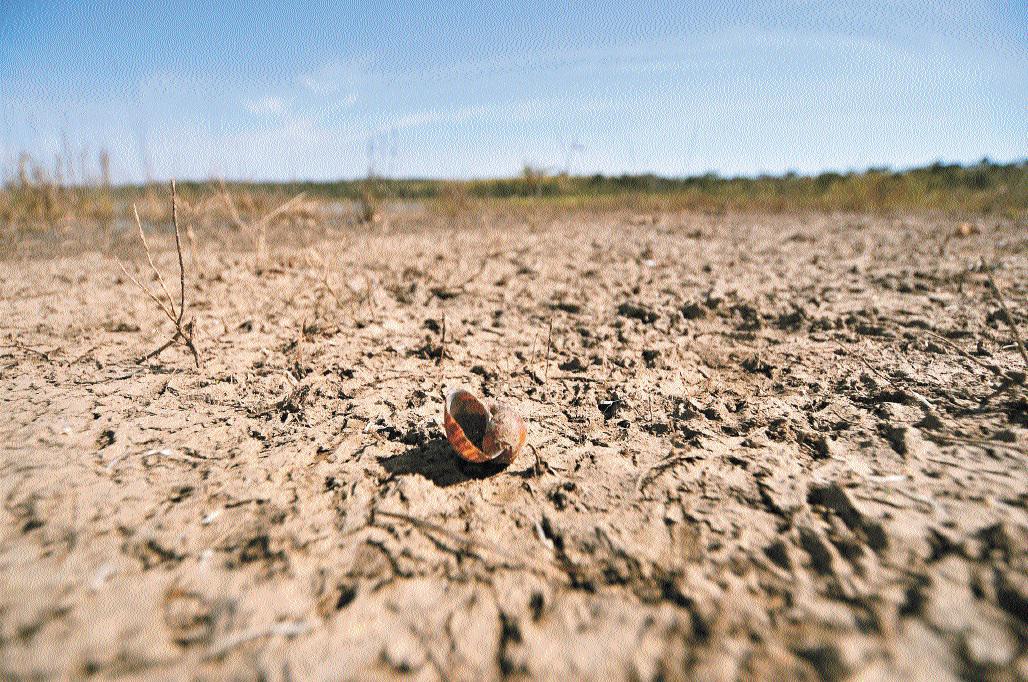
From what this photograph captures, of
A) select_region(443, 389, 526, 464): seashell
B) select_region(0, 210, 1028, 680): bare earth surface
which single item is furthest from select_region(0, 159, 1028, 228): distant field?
select_region(443, 389, 526, 464): seashell

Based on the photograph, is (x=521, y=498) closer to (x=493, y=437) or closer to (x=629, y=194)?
(x=493, y=437)

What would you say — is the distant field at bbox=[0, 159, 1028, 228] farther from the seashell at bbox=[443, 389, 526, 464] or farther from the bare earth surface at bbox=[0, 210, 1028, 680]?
the seashell at bbox=[443, 389, 526, 464]

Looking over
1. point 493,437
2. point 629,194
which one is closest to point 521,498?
point 493,437

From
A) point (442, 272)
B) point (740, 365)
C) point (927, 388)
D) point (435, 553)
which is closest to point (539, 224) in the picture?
point (442, 272)

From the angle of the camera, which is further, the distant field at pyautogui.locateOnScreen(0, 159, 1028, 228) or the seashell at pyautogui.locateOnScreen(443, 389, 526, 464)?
the distant field at pyautogui.locateOnScreen(0, 159, 1028, 228)

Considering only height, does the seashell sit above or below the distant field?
below

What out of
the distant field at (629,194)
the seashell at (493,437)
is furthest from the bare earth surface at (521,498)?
the distant field at (629,194)

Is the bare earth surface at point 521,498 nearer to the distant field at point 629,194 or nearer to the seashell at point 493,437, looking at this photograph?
the seashell at point 493,437

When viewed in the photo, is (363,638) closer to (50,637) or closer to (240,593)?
(240,593)
